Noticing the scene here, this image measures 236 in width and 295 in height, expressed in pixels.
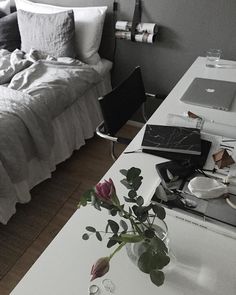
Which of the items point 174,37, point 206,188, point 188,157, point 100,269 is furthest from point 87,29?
point 100,269

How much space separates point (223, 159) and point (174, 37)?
141 centimetres

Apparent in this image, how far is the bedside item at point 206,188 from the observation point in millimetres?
851

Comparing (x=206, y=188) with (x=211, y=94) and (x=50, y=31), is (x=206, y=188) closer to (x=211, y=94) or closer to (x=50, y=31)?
(x=211, y=94)

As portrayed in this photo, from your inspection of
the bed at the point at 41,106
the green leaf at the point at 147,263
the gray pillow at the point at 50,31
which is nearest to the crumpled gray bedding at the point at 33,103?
the bed at the point at 41,106

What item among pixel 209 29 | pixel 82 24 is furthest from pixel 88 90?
pixel 209 29

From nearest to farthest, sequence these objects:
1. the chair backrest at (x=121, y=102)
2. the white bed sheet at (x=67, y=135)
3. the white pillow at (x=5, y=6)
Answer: the chair backrest at (x=121, y=102)
the white bed sheet at (x=67, y=135)
the white pillow at (x=5, y=6)

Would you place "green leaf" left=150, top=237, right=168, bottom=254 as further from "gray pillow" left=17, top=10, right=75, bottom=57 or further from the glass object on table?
"gray pillow" left=17, top=10, right=75, bottom=57

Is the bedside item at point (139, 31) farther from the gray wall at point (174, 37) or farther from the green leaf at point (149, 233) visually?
the green leaf at point (149, 233)

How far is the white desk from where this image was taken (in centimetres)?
67

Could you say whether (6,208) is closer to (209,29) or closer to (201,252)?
(201,252)

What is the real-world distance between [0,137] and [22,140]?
0.48ft

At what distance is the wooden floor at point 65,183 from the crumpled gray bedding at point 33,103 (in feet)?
0.95

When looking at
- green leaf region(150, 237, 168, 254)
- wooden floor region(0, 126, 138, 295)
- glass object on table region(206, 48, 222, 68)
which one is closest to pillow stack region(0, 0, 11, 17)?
wooden floor region(0, 126, 138, 295)

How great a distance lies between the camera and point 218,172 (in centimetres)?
99
